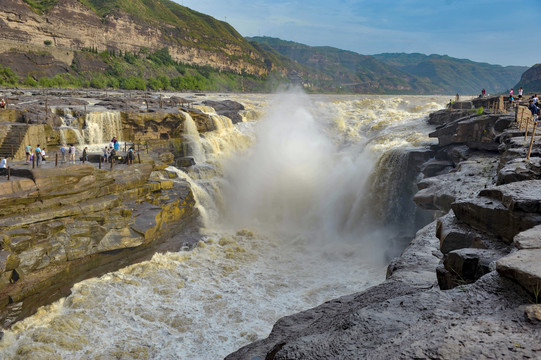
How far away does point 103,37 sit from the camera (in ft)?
245

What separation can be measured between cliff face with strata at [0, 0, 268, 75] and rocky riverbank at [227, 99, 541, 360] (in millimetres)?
58597

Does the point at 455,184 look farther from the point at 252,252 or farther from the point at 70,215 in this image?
the point at 70,215

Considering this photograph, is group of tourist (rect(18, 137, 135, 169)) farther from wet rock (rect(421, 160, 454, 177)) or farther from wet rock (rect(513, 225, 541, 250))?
wet rock (rect(513, 225, 541, 250))

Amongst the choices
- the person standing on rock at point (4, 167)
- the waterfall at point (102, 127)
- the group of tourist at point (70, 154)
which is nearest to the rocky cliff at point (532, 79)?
the waterfall at point (102, 127)

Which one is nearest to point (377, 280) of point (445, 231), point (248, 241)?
point (248, 241)

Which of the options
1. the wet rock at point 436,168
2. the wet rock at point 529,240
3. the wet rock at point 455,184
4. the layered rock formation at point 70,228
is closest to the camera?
the wet rock at point 529,240

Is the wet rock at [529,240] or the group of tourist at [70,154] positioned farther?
the group of tourist at [70,154]

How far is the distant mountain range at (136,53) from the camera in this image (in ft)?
179

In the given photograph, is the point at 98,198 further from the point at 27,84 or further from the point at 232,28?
the point at 232,28

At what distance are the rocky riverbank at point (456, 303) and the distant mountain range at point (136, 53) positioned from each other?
51.2m

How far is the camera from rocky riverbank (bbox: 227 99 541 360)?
10.2 feet

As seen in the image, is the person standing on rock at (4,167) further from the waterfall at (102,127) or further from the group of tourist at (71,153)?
the waterfall at (102,127)

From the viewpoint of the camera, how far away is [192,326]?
1120 cm

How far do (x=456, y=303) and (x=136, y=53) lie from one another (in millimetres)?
88539
